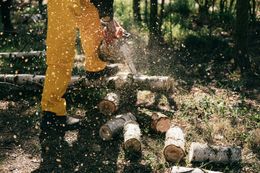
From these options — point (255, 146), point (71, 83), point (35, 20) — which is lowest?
point (255, 146)

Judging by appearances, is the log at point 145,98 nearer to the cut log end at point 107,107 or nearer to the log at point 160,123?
the cut log end at point 107,107

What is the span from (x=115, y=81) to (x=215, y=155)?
206 cm

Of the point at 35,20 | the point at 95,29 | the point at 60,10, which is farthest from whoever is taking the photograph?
the point at 35,20

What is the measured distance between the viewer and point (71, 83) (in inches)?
222

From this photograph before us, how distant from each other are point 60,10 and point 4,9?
3.98 m

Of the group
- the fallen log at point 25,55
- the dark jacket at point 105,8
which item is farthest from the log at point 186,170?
the fallen log at point 25,55

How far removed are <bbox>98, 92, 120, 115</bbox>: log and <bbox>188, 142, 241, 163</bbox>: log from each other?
1.36m

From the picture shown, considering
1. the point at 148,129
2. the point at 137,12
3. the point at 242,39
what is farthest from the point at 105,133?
the point at 137,12

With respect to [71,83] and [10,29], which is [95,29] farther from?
[10,29]

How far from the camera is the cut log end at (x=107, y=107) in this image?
16.8 feet

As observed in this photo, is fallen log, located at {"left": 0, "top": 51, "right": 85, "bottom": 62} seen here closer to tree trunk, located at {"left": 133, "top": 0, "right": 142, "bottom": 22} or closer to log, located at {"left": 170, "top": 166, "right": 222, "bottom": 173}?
tree trunk, located at {"left": 133, "top": 0, "right": 142, "bottom": 22}

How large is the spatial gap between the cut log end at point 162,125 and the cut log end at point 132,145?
50 cm

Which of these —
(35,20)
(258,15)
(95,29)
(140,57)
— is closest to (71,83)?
(95,29)

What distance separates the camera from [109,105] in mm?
5117
